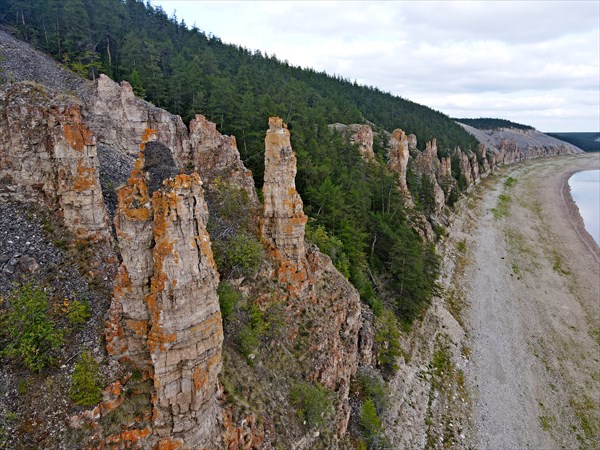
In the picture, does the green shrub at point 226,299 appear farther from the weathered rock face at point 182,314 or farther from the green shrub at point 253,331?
the weathered rock face at point 182,314

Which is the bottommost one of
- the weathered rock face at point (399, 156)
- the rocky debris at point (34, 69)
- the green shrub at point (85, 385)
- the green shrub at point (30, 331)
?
the green shrub at point (85, 385)

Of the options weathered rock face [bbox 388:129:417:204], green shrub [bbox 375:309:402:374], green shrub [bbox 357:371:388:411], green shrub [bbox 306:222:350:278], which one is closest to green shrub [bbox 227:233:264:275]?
green shrub [bbox 306:222:350:278]

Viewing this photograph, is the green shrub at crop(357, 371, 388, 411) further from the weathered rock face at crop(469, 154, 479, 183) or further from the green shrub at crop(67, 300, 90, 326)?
the weathered rock face at crop(469, 154, 479, 183)

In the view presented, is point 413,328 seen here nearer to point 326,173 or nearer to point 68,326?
point 326,173

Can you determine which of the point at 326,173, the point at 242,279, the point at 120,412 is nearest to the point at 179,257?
the point at 120,412

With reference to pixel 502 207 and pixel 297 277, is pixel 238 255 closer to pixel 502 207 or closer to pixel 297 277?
pixel 297 277

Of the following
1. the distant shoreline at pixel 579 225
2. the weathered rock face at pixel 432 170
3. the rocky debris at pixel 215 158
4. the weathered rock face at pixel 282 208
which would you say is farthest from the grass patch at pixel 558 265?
the rocky debris at pixel 215 158
